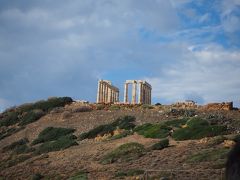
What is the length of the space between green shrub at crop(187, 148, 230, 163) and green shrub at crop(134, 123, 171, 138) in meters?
9.42

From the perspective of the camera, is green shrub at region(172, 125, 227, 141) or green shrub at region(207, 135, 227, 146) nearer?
green shrub at region(207, 135, 227, 146)

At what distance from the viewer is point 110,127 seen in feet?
153

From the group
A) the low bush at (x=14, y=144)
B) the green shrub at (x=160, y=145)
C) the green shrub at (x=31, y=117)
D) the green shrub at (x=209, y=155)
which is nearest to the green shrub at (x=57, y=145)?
the low bush at (x=14, y=144)

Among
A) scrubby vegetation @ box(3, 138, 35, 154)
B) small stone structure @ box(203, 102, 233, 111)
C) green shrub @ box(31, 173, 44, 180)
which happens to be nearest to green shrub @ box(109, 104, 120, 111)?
small stone structure @ box(203, 102, 233, 111)

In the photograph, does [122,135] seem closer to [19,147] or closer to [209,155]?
[19,147]

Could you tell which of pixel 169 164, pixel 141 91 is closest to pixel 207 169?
pixel 169 164

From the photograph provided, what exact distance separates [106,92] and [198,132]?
44707 mm

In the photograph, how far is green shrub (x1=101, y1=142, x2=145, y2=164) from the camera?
31.8 m

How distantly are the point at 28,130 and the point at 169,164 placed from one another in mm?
29601

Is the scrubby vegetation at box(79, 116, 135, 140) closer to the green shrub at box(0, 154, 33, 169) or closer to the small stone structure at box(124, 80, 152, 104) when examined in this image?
the green shrub at box(0, 154, 33, 169)

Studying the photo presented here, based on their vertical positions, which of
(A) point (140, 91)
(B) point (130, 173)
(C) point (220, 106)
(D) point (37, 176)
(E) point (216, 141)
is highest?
(A) point (140, 91)

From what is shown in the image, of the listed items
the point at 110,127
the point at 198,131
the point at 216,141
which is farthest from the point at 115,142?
the point at 216,141

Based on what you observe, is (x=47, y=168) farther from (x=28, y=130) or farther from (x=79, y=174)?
(x=28, y=130)

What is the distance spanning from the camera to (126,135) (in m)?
40.8
